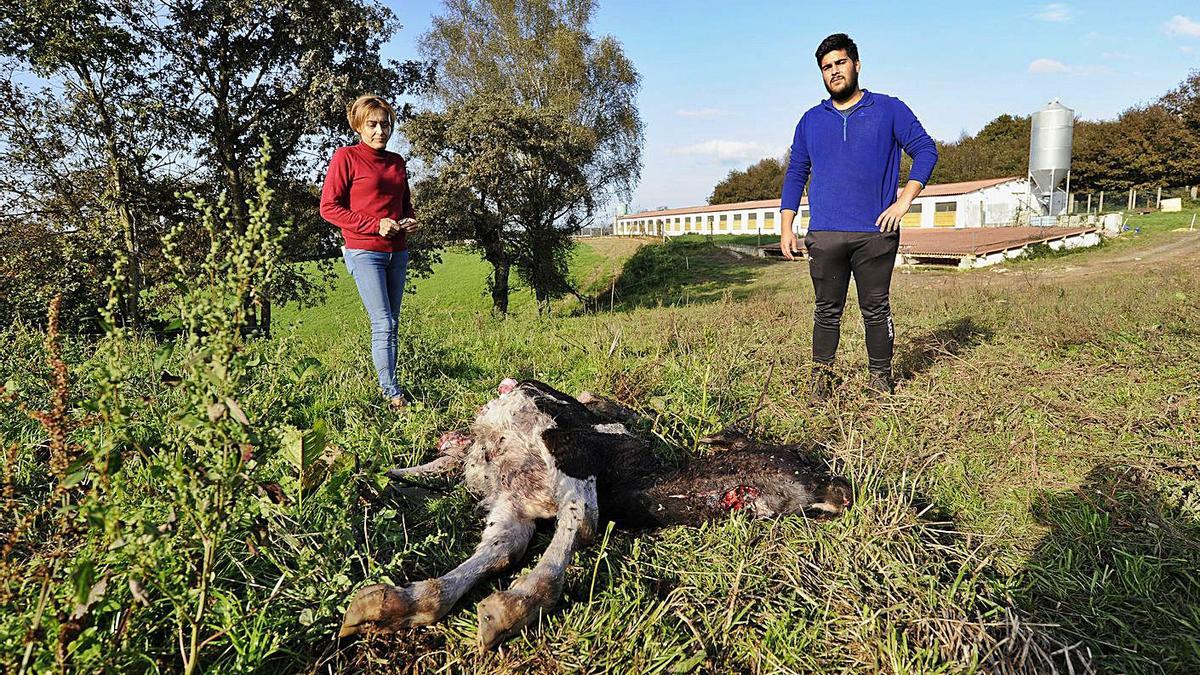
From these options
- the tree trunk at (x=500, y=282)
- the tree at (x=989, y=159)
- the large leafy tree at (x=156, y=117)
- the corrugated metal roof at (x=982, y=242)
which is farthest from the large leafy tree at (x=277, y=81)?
the tree at (x=989, y=159)

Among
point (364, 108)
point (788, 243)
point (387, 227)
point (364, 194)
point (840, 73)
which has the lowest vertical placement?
point (788, 243)

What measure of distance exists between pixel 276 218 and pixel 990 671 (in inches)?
436

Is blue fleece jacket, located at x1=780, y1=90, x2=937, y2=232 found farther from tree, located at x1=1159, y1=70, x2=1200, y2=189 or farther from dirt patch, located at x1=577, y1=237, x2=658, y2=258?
tree, located at x1=1159, y1=70, x2=1200, y2=189

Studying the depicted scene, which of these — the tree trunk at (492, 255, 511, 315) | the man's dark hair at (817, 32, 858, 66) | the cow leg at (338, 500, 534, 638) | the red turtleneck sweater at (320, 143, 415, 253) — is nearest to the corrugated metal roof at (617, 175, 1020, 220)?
the man's dark hair at (817, 32, 858, 66)

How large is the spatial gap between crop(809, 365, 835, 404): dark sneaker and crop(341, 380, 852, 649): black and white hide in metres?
1.07

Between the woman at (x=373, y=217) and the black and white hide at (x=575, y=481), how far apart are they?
1.15 metres

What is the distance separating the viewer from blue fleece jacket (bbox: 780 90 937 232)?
3951 mm

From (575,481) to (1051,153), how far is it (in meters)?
37.4

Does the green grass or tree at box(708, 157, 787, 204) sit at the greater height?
tree at box(708, 157, 787, 204)

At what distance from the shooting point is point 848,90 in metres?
3.93

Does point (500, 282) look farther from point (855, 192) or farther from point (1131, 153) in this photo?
point (1131, 153)

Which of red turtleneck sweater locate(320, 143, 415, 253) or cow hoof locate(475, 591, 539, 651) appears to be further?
red turtleneck sweater locate(320, 143, 415, 253)

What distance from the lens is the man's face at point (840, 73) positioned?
12.5 ft


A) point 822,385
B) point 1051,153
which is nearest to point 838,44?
point 822,385
